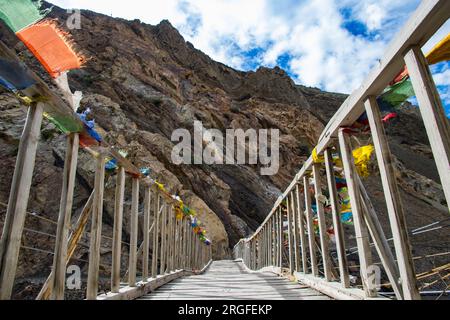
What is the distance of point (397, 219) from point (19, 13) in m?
2.82

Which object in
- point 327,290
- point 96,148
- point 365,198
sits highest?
point 96,148

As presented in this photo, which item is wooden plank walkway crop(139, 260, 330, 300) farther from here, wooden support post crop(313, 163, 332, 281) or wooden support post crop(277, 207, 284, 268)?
wooden support post crop(277, 207, 284, 268)

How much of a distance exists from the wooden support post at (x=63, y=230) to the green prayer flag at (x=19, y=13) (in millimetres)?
858

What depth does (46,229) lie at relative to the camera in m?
15.1

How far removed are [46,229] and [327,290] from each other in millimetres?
15256

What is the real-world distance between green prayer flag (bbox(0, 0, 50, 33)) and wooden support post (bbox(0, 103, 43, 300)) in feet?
1.91

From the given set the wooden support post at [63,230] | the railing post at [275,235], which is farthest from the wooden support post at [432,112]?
the railing post at [275,235]

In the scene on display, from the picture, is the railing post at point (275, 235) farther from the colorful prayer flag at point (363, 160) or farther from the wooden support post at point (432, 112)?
the wooden support post at point (432, 112)

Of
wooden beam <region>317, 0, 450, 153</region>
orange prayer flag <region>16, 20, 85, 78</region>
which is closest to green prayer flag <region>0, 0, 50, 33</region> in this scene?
orange prayer flag <region>16, 20, 85, 78</region>

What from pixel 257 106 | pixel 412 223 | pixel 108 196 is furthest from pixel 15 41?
pixel 412 223

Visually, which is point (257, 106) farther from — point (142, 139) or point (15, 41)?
point (15, 41)

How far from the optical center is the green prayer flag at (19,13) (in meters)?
1.98

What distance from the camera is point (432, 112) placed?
1642 mm

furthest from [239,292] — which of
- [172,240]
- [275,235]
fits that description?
[172,240]
